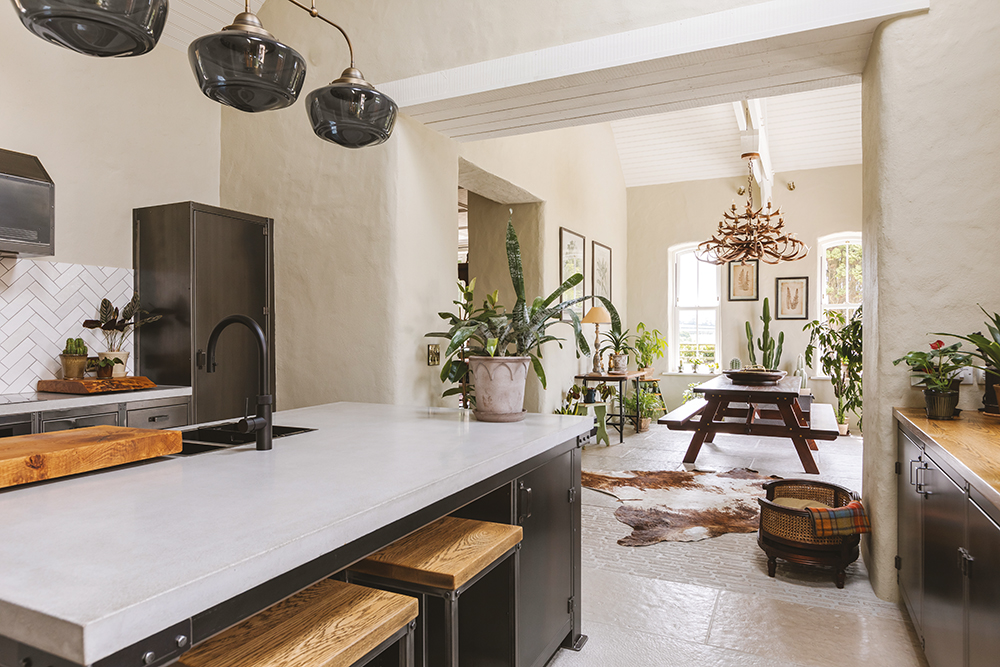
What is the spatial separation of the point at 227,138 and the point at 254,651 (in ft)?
13.4

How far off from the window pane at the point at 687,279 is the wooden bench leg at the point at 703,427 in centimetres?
357

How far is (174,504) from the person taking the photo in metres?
1.36

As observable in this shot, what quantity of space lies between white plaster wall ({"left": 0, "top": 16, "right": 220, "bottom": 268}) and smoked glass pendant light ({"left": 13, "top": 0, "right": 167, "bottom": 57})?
257 cm

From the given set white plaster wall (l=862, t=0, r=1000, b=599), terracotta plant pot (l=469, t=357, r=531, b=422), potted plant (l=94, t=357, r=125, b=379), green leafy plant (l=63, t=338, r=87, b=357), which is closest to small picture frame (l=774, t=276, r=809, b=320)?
white plaster wall (l=862, t=0, r=1000, b=599)

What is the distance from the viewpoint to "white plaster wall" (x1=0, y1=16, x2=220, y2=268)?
3527 millimetres

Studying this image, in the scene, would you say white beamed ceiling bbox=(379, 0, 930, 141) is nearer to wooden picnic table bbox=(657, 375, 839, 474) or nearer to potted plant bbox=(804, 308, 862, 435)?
wooden picnic table bbox=(657, 375, 839, 474)

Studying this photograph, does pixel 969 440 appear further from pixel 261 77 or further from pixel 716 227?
pixel 716 227

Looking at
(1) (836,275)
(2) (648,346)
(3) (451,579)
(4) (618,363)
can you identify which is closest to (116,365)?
(3) (451,579)

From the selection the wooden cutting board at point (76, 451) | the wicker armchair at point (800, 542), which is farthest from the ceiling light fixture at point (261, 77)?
the wicker armchair at point (800, 542)

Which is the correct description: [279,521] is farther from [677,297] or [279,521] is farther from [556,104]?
[677,297]

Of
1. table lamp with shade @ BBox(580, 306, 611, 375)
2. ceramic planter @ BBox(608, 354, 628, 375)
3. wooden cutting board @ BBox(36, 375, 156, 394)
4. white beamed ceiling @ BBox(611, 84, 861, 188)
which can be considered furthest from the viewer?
white beamed ceiling @ BBox(611, 84, 861, 188)

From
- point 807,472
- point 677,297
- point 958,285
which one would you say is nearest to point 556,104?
point 958,285

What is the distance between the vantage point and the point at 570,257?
698cm

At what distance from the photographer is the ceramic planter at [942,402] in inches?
102
